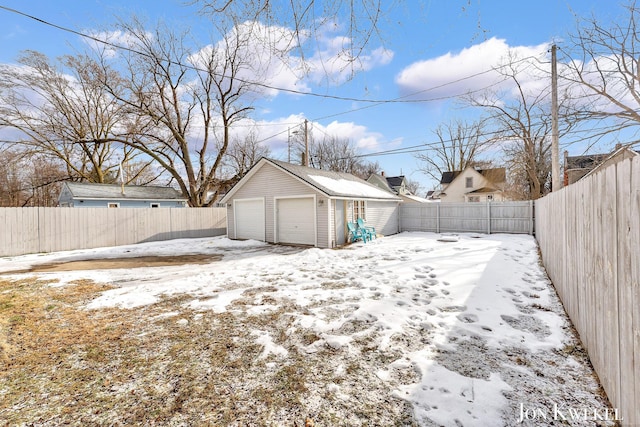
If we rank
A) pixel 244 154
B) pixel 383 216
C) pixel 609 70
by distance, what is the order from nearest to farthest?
1. pixel 609 70
2. pixel 383 216
3. pixel 244 154

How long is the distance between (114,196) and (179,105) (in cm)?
728

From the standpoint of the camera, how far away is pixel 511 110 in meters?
16.0

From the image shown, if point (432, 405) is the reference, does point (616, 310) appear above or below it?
above

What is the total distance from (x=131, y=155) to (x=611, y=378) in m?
27.5

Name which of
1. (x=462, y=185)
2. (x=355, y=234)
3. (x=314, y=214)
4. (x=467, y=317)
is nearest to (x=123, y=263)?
(x=314, y=214)

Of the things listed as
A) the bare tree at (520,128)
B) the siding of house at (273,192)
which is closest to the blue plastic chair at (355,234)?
the siding of house at (273,192)

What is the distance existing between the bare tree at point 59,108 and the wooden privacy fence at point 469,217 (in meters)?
19.6

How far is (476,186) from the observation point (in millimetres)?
26703

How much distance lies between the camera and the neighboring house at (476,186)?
25.6 metres

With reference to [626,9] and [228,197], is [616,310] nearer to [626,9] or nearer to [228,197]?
[626,9]

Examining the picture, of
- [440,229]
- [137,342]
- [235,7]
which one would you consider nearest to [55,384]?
[137,342]

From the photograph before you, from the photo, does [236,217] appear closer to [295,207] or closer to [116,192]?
[295,207]

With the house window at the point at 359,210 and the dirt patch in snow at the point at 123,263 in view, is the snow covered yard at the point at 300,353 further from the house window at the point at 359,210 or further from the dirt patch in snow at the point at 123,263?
the house window at the point at 359,210

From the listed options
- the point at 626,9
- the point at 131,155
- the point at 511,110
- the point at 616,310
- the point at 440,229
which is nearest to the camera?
the point at 616,310
